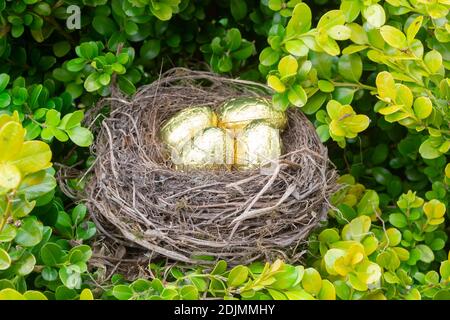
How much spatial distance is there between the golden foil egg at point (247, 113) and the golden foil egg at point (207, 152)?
68 millimetres

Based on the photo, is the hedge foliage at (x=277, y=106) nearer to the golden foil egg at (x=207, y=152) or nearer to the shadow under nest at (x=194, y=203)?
the shadow under nest at (x=194, y=203)

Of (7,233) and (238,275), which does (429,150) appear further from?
(7,233)

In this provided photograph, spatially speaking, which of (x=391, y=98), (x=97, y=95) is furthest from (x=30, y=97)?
(x=391, y=98)

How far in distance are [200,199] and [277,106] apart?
255mm

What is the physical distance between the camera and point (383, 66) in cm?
145

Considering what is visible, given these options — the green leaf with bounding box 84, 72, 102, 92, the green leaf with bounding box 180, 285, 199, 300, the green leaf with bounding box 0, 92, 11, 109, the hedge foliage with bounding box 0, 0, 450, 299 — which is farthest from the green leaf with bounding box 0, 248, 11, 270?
the green leaf with bounding box 84, 72, 102, 92

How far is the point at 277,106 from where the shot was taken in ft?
4.56

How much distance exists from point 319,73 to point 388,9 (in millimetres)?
189

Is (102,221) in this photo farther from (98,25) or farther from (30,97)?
(98,25)

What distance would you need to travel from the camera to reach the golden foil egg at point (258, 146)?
1.43 metres

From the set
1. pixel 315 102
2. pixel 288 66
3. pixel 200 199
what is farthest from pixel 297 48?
pixel 200 199

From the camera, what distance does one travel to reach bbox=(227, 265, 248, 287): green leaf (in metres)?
1.12

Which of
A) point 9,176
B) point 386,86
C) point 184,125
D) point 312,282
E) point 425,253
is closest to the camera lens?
point 9,176

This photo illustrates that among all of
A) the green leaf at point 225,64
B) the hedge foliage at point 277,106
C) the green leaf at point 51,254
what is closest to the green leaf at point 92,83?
the hedge foliage at point 277,106
